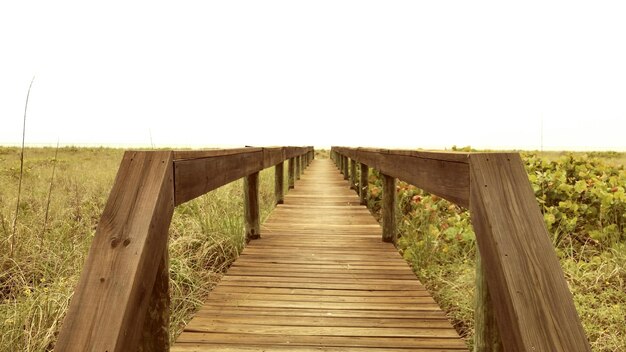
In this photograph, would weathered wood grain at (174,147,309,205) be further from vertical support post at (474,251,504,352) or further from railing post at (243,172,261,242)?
vertical support post at (474,251,504,352)

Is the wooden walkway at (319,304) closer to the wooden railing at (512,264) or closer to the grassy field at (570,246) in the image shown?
the grassy field at (570,246)

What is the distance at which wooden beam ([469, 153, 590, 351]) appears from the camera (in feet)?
3.67

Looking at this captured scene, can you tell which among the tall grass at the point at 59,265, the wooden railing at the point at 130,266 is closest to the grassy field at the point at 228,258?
the tall grass at the point at 59,265

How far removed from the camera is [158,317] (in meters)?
1.52

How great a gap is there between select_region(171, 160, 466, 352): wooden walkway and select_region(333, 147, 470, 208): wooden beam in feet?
2.78

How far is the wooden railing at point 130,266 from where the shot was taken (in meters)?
1.12

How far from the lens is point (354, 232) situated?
5.25m

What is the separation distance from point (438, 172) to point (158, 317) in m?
1.38

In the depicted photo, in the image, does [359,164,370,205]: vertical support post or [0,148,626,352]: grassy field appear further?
[359,164,370,205]: vertical support post

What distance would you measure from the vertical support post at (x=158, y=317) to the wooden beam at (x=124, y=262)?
0.69 ft

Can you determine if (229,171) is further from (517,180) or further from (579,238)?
(579,238)

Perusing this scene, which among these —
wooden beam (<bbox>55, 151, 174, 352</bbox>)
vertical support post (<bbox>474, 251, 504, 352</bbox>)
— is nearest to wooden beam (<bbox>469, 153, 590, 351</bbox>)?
vertical support post (<bbox>474, 251, 504, 352</bbox>)

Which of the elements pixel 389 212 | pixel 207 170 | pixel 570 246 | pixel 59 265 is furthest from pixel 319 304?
pixel 570 246

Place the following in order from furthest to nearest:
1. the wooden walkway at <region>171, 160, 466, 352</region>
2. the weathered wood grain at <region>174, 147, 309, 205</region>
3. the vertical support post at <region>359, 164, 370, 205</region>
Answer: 1. the vertical support post at <region>359, 164, 370, 205</region>
2. the wooden walkway at <region>171, 160, 466, 352</region>
3. the weathered wood grain at <region>174, 147, 309, 205</region>
